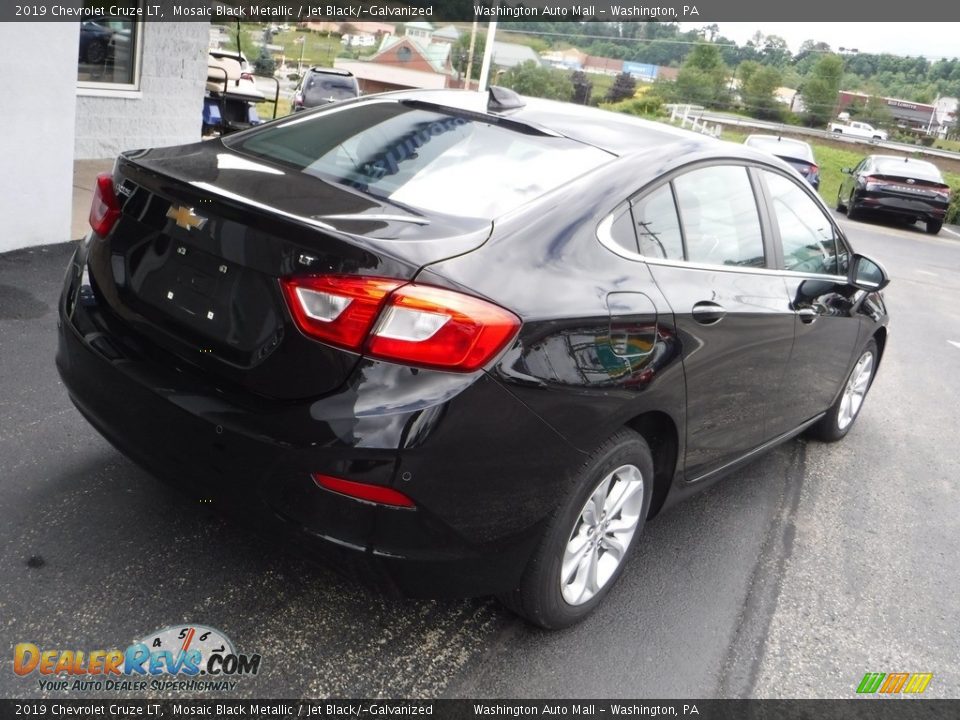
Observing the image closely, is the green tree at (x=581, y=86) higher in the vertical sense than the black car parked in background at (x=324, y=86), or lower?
higher

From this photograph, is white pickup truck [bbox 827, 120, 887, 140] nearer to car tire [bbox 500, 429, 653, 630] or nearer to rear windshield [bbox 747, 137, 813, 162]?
rear windshield [bbox 747, 137, 813, 162]

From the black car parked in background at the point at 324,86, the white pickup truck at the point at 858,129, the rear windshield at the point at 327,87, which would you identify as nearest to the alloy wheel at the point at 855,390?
the black car parked in background at the point at 324,86

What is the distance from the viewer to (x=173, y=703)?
97.1 inches

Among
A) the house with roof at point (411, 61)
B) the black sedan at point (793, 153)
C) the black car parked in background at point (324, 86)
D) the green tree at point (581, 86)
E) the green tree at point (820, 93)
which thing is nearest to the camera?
the black sedan at point (793, 153)

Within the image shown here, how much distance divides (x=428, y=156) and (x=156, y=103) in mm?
8933

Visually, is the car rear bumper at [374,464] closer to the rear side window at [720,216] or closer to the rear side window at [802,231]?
the rear side window at [720,216]

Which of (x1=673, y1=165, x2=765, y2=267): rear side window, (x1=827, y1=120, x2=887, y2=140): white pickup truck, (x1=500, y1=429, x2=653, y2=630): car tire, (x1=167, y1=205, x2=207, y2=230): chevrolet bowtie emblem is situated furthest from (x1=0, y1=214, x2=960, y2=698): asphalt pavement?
(x1=827, y1=120, x2=887, y2=140): white pickup truck

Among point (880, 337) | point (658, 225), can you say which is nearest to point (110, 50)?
point (880, 337)

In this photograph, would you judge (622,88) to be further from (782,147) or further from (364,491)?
(364,491)

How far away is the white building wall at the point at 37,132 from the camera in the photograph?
5.96 m

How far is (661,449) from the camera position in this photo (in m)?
3.28

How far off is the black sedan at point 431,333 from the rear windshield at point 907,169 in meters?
A: 17.4

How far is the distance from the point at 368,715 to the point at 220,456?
0.80 meters

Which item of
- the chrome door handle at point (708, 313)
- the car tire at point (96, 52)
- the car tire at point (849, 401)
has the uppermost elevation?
the car tire at point (96, 52)
